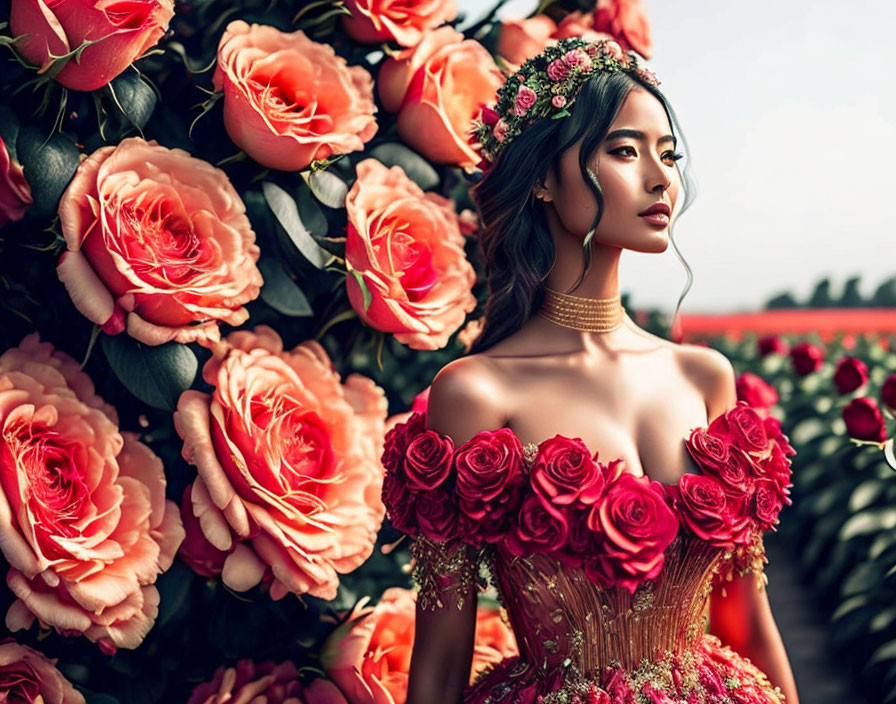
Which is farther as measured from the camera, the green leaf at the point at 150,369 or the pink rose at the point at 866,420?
the pink rose at the point at 866,420

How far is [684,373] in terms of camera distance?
1.75m

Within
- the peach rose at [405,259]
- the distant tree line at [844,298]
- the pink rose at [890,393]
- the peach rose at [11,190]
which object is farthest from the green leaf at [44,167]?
the distant tree line at [844,298]

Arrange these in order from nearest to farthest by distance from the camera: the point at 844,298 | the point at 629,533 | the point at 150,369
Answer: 1. the point at 629,533
2. the point at 150,369
3. the point at 844,298

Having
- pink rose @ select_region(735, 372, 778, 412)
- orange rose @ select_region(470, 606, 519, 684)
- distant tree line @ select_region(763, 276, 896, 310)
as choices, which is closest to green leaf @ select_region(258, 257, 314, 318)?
orange rose @ select_region(470, 606, 519, 684)

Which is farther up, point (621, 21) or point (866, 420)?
point (621, 21)

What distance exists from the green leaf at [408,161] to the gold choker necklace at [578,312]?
0.39 m

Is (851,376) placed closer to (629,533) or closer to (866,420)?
(866,420)

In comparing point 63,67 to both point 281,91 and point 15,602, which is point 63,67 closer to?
point 281,91

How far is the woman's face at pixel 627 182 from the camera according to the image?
1597 millimetres

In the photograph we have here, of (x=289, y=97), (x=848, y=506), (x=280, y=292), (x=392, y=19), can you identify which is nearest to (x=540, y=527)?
(x=280, y=292)

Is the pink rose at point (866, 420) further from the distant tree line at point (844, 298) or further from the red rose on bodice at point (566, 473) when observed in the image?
the distant tree line at point (844, 298)

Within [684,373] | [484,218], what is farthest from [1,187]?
[684,373]

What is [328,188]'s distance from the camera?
1795 mm

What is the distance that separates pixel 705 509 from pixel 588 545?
197mm
